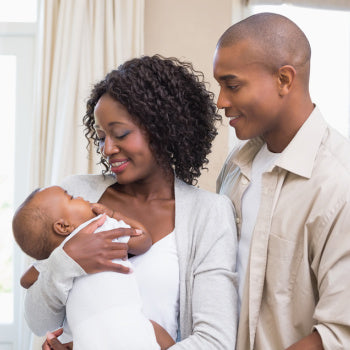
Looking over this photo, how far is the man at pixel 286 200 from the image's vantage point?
4.52 ft

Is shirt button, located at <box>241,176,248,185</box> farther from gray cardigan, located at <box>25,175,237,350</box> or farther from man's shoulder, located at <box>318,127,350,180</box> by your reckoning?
man's shoulder, located at <box>318,127,350,180</box>

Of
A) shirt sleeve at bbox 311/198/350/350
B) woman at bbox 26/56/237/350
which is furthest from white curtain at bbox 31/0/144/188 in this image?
shirt sleeve at bbox 311/198/350/350

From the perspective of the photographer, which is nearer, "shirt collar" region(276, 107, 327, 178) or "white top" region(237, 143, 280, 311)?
"shirt collar" region(276, 107, 327, 178)

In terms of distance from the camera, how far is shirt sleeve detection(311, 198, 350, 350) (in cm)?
135

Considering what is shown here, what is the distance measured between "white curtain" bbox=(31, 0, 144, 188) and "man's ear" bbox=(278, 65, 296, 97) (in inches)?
59.1

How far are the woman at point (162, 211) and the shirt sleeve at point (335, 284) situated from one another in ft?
0.83

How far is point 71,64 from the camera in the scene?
285 cm

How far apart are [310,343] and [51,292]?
0.71 meters

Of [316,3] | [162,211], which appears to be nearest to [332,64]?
[316,3]

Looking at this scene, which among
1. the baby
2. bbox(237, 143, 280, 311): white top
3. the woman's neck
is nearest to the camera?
the baby

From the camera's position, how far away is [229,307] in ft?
4.80

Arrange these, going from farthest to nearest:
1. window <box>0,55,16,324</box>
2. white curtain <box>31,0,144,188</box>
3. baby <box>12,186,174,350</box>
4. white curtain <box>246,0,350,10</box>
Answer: window <box>0,55,16,324</box> < white curtain <box>246,0,350,10</box> < white curtain <box>31,0,144,188</box> < baby <box>12,186,174,350</box>

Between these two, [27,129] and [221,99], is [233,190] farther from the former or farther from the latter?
[27,129]

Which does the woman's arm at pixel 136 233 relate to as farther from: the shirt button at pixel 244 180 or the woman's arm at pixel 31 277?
the shirt button at pixel 244 180
